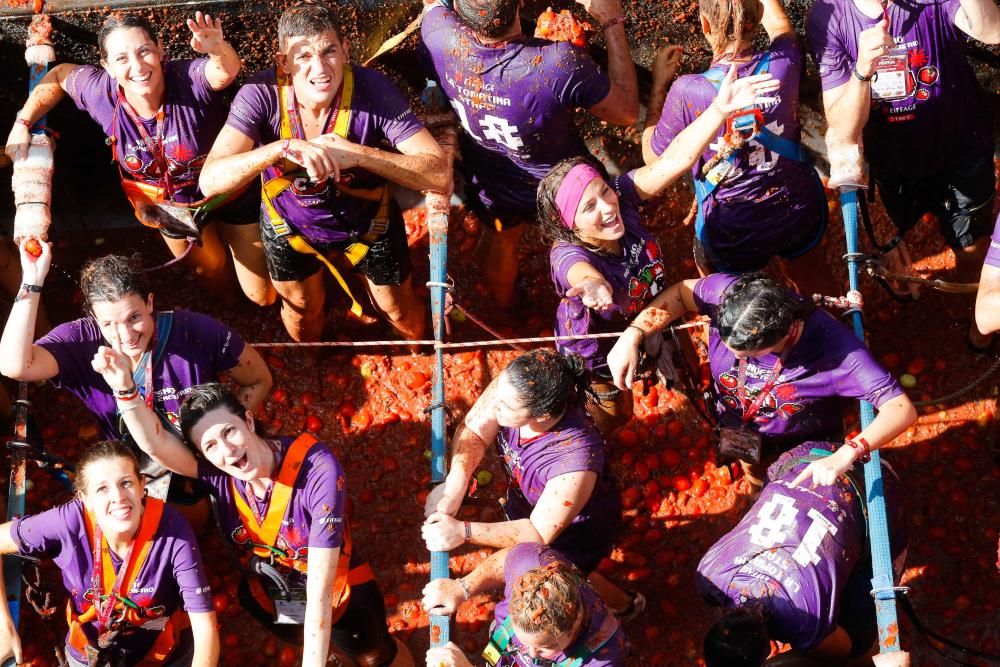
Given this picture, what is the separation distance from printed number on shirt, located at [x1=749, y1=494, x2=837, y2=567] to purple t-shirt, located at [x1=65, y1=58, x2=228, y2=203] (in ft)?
10.0

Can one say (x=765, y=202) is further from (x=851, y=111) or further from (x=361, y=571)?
(x=361, y=571)

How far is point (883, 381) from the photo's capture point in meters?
4.38

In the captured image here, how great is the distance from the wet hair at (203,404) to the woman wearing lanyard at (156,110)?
1207 mm

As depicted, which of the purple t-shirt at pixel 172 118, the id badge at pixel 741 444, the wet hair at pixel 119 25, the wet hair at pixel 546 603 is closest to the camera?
the wet hair at pixel 546 603

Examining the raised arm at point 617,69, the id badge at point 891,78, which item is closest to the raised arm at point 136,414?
the raised arm at point 617,69

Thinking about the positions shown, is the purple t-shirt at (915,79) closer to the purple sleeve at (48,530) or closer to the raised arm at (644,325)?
the raised arm at (644,325)

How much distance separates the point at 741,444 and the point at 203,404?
2234mm

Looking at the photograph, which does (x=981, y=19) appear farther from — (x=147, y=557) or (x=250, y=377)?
(x=147, y=557)

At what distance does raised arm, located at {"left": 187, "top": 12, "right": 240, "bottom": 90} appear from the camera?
4948 millimetres

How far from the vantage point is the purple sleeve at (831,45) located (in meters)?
4.97

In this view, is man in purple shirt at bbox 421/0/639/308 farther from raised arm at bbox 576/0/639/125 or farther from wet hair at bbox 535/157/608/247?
wet hair at bbox 535/157/608/247

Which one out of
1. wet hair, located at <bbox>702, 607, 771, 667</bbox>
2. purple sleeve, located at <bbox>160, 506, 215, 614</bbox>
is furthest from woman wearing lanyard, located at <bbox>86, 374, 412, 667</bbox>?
wet hair, located at <bbox>702, 607, 771, 667</bbox>

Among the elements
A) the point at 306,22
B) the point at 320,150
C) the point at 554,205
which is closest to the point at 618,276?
the point at 554,205

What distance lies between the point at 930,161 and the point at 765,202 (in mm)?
901
